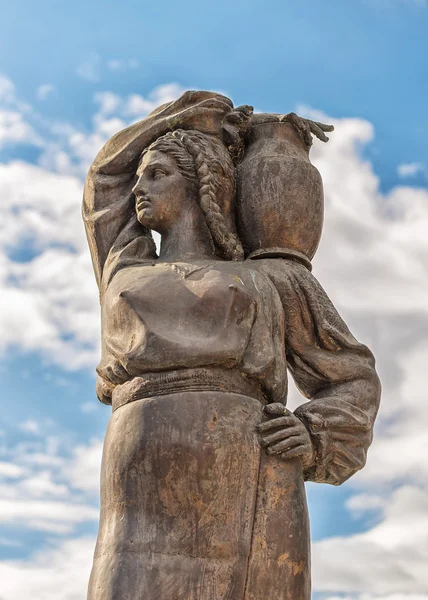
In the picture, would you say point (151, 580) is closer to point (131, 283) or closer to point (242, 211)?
point (131, 283)

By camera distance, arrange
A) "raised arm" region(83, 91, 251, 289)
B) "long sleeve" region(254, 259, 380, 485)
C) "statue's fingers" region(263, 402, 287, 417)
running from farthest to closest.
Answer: "raised arm" region(83, 91, 251, 289), "long sleeve" region(254, 259, 380, 485), "statue's fingers" region(263, 402, 287, 417)

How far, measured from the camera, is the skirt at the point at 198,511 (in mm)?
6883

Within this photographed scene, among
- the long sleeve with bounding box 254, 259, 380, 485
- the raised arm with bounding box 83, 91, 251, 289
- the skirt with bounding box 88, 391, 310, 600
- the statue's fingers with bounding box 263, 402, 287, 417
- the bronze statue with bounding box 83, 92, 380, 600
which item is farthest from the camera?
the raised arm with bounding box 83, 91, 251, 289

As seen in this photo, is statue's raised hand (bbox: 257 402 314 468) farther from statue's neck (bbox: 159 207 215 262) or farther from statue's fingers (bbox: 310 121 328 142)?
statue's fingers (bbox: 310 121 328 142)

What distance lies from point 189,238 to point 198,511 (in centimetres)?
222

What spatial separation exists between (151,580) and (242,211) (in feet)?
9.91

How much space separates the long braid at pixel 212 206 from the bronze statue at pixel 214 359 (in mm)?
12

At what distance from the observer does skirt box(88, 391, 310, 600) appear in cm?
688

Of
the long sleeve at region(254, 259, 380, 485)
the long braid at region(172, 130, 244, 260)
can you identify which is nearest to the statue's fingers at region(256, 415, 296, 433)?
the long sleeve at region(254, 259, 380, 485)

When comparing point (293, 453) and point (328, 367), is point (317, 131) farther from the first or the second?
point (293, 453)

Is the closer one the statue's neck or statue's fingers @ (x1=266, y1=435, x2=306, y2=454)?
statue's fingers @ (x1=266, y1=435, x2=306, y2=454)

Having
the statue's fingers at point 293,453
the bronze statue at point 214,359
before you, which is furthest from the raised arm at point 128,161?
the statue's fingers at point 293,453

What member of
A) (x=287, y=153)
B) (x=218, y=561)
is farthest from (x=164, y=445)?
(x=287, y=153)

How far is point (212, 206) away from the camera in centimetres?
823
